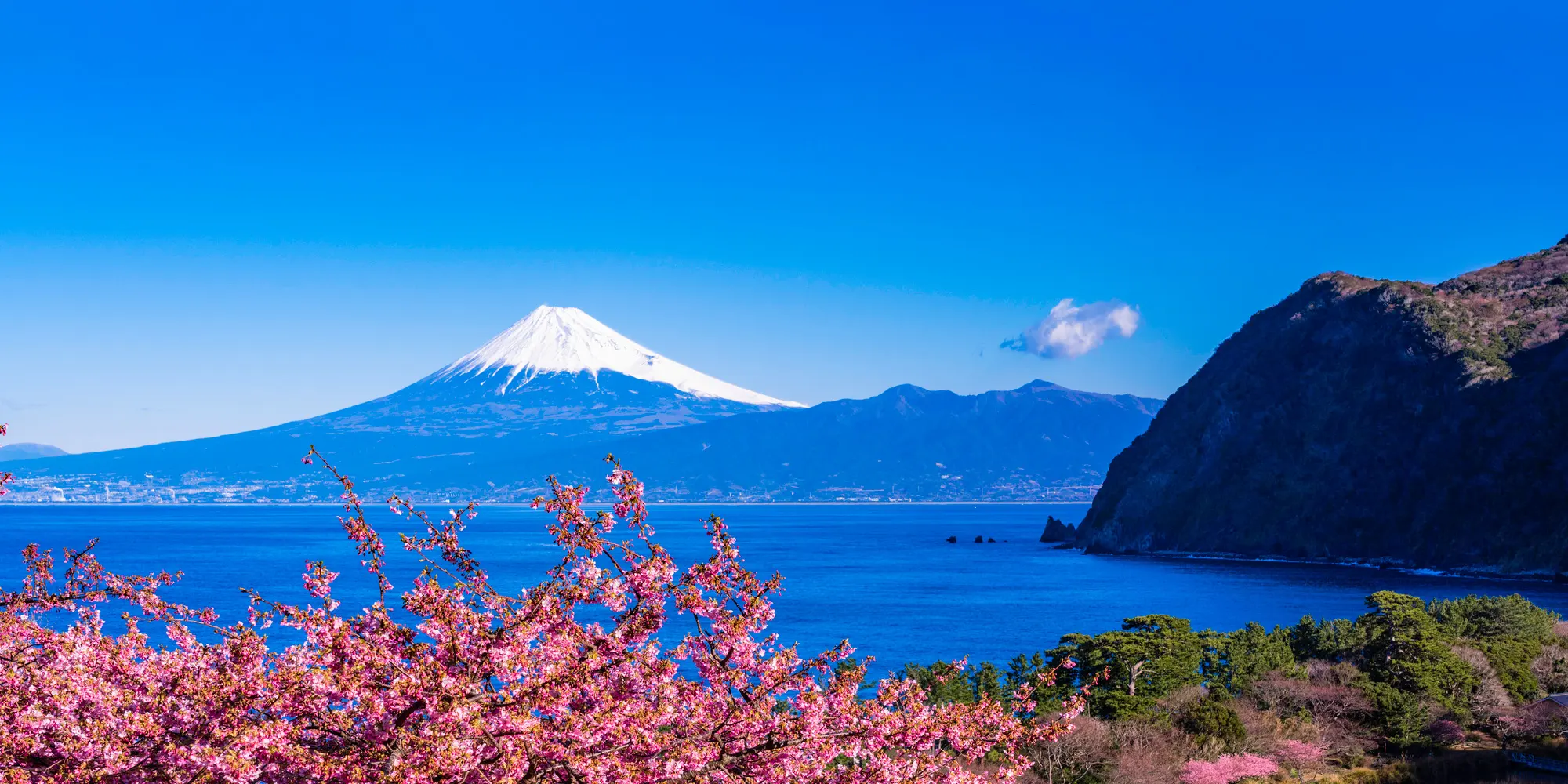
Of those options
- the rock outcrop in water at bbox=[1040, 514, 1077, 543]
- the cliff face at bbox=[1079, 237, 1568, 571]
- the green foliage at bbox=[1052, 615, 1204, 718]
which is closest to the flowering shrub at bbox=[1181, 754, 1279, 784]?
the green foliage at bbox=[1052, 615, 1204, 718]

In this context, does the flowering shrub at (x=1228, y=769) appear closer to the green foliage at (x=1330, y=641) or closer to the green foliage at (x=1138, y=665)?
the green foliage at (x=1138, y=665)

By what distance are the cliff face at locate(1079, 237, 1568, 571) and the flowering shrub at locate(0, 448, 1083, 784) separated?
10071 cm

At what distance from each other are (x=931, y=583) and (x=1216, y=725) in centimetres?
6897

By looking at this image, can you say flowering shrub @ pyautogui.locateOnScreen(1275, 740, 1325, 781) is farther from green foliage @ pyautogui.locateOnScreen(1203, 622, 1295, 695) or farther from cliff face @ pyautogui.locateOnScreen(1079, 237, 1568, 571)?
cliff face @ pyautogui.locateOnScreen(1079, 237, 1568, 571)

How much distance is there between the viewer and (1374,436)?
116562 mm

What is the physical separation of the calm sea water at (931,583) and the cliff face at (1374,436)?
7022mm

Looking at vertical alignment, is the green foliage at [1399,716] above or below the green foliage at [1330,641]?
below

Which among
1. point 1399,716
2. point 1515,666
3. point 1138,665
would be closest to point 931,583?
point 1515,666

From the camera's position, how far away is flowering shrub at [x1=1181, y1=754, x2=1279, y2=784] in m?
28.6

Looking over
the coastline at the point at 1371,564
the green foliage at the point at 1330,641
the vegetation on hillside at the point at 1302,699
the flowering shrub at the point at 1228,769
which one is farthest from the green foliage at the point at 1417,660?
the coastline at the point at 1371,564

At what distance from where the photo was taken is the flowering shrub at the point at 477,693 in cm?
650

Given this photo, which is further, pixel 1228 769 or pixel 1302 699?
pixel 1302 699

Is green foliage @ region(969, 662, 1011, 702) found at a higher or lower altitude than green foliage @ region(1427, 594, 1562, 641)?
lower

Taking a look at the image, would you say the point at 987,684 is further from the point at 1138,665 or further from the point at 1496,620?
the point at 1496,620
